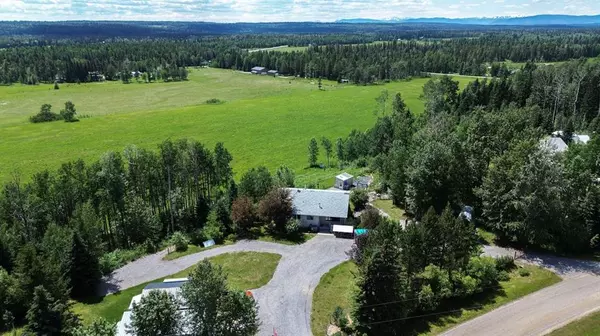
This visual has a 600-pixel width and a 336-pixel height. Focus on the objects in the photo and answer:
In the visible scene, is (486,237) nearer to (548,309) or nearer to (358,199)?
(548,309)

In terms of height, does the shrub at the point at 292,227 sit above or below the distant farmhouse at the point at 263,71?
below

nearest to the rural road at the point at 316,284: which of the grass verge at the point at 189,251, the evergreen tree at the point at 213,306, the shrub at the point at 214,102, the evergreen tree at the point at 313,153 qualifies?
the grass verge at the point at 189,251

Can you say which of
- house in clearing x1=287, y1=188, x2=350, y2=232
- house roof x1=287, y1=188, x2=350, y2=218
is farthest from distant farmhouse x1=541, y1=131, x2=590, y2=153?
house in clearing x1=287, y1=188, x2=350, y2=232

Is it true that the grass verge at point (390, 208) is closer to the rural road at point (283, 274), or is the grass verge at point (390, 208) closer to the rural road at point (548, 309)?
the rural road at point (283, 274)

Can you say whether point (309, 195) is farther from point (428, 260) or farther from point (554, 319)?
point (554, 319)

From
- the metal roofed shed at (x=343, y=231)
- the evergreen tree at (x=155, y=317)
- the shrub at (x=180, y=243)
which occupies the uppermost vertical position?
the evergreen tree at (x=155, y=317)

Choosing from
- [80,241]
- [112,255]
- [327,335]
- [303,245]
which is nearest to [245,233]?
[303,245]
